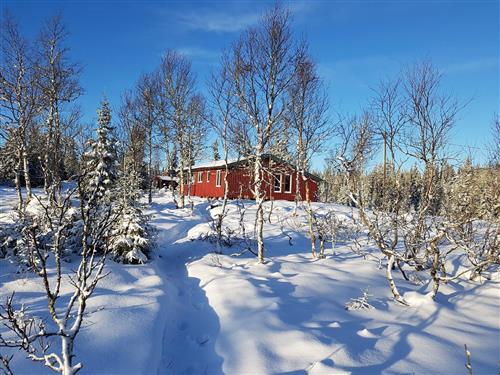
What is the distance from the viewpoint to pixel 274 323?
4984 mm

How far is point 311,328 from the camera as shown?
4863 millimetres

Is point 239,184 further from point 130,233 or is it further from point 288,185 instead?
point 130,233

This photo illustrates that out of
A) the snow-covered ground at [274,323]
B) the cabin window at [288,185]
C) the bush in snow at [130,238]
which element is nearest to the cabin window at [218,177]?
the cabin window at [288,185]

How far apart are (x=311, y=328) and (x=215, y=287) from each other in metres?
2.74

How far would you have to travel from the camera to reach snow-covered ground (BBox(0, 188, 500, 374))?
410 centimetres

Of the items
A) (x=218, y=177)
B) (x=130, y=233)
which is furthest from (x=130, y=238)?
(x=218, y=177)

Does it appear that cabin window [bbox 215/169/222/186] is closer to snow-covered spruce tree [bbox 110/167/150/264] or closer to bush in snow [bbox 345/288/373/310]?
snow-covered spruce tree [bbox 110/167/150/264]

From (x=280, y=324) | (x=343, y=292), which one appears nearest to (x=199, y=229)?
(x=343, y=292)

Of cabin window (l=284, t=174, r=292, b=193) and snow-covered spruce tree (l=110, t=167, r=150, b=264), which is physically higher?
cabin window (l=284, t=174, r=292, b=193)

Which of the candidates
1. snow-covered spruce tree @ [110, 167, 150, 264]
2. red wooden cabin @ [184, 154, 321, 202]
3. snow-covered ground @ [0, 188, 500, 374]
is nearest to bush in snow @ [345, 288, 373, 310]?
snow-covered ground @ [0, 188, 500, 374]

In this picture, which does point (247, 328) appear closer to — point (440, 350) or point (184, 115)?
point (440, 350)

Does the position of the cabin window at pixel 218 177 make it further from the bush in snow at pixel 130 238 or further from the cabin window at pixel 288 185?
Answer: the bush in snow at pixel 130 238

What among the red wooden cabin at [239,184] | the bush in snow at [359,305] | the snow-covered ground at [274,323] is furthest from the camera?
the red wooden cabin at [239,184]

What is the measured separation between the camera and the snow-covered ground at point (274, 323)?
4102 mm
